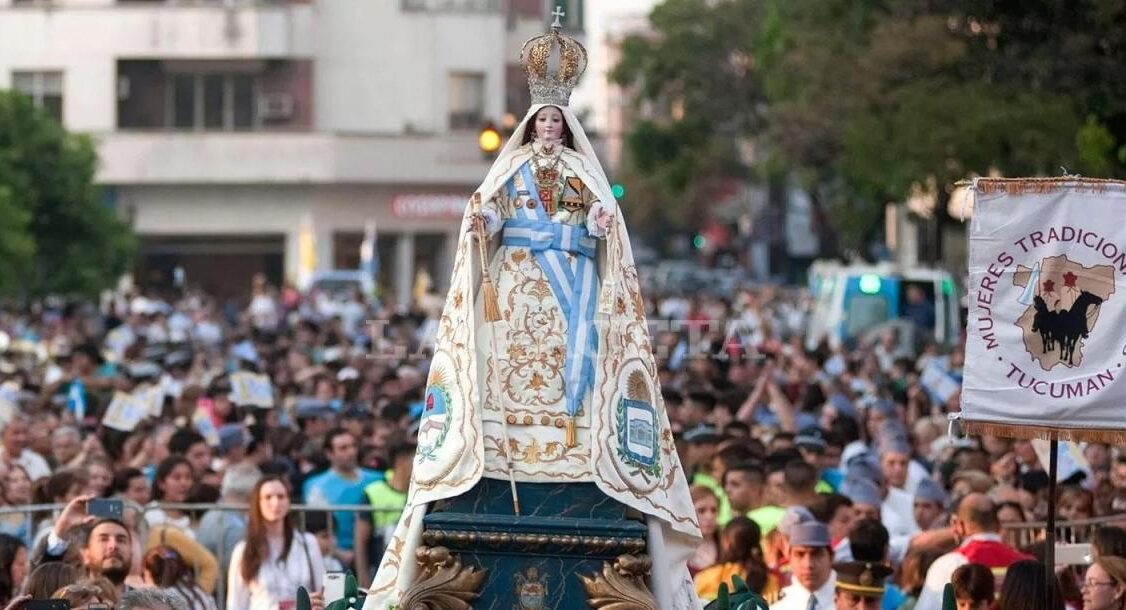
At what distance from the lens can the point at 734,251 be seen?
4365 inches

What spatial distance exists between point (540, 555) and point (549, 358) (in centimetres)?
85

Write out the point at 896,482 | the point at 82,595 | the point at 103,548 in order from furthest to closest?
the point at 896,482
the point at 103,548
the point at 82,595

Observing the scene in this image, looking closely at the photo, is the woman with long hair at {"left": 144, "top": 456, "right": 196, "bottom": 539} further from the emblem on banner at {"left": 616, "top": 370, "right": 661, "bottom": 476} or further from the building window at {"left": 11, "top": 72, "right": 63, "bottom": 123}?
the building window at {"left": 11, "top": 72, "right": 63, "bottom": 123}

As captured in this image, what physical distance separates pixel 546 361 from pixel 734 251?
3935 inches

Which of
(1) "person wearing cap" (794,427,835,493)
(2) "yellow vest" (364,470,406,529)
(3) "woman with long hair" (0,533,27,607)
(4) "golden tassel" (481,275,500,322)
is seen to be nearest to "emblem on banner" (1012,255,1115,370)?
(4) "golden tassel" (481,275,500,322)

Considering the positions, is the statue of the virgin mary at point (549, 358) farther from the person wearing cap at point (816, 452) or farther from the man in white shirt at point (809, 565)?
the person wearing cap at point (816, 452)

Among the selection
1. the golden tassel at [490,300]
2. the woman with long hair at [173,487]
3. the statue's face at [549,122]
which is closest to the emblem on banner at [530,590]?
the golden tassel at [490,300]

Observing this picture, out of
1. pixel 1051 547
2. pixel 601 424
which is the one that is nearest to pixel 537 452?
pixel 601 424

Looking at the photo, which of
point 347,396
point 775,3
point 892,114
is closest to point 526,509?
point 347,396

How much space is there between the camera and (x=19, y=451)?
16875 millimetres

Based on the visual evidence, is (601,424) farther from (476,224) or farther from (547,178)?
(547,178)

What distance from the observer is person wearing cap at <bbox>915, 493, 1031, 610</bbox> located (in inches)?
482

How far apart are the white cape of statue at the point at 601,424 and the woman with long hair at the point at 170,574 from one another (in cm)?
151

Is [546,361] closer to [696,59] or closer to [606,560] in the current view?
[606,560]
